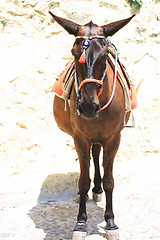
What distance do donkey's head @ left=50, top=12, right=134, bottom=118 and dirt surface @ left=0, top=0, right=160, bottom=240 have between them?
5.10 feet

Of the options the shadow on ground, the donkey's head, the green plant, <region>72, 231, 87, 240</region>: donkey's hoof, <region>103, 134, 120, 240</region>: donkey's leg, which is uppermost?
the green plant

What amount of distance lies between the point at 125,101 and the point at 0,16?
10.5 metres

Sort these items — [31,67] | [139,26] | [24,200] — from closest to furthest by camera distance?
[24,200], [31,67], [139,26]

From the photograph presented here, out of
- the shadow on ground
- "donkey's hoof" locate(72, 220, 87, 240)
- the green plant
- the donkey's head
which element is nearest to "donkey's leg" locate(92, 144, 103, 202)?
the shadow on ground

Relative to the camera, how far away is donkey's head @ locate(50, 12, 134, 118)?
2402 mm

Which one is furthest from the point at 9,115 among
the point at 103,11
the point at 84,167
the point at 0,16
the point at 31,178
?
the point at 103,11

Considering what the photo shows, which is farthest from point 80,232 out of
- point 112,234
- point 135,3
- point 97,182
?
point 135,3

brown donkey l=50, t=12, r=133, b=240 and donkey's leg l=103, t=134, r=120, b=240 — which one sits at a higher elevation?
brown donkey l=50, t=12, r=133, b=240

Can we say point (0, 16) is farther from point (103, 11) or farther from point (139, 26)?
point (139, 26)

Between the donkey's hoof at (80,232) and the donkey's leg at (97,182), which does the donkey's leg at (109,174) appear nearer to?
the donkey's hoof at (80,232)

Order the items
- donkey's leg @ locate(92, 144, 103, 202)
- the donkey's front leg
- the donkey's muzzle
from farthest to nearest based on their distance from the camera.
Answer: donkey's leg @ locate(92, 144, 103, 202), the donkey's front leg, the donkey's muzzle

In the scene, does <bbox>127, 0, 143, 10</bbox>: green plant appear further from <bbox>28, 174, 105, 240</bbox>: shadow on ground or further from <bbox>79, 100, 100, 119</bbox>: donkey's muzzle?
<bbox>79, 100, 100, 119</bbox>: donkey's muzzle

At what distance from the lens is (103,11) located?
42.1 ft

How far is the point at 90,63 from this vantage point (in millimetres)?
2441
